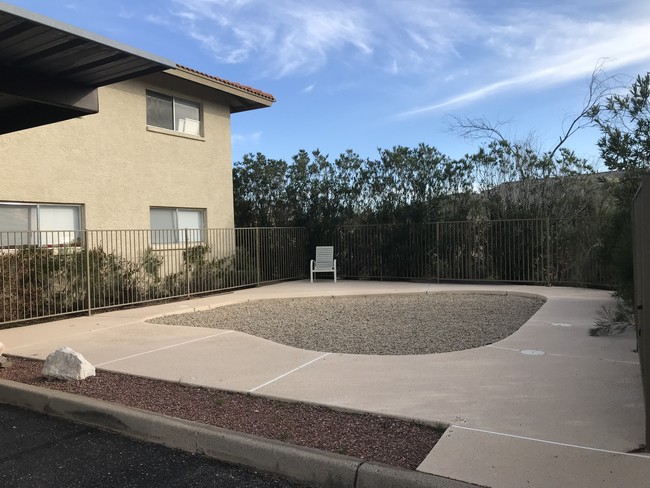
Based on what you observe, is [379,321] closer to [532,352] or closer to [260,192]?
[532,352]

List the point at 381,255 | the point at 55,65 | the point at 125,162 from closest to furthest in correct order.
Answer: the point at 55,65 < the point at 125,162 < the point at 381,255

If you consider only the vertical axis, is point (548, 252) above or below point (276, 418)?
above

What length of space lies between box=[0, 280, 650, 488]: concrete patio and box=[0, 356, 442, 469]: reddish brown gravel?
154 millimetres

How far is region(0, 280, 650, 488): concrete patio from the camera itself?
3.41 m

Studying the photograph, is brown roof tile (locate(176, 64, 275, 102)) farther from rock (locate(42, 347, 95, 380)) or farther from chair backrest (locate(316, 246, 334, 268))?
rock (locate(42, 347, 95, 380))

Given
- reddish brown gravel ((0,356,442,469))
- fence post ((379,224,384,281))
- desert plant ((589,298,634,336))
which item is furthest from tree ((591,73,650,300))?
fence post ((379,224,384,281))

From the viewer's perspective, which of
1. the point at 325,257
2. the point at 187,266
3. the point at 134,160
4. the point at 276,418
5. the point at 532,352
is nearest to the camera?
the point at 276,418

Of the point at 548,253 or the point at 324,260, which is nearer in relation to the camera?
the point at 548,253

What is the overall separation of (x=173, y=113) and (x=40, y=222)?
4958mm

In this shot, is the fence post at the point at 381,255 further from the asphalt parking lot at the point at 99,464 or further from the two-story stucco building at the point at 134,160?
the asphalt parking lot at the point at 99,464

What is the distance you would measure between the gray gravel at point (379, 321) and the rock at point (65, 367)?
275 centimetres

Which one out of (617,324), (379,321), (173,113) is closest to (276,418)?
(379,321)

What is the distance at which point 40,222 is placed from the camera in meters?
11.3

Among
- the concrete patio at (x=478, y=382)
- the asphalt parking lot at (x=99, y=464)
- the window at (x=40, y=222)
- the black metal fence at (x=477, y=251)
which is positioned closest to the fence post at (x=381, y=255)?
the black metal fence at (x=477, y=251)
